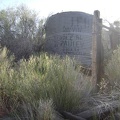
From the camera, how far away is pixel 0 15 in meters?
16.8

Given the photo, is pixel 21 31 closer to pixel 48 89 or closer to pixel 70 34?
pixel 70 34

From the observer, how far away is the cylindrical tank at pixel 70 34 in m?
15.2

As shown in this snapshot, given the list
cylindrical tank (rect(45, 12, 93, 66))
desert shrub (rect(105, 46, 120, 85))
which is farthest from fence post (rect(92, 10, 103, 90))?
cylindrical tank (rect(45, 12, 93, 66))

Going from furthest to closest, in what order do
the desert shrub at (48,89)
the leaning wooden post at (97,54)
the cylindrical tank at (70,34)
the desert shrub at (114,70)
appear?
the cylindrical tank at (70,34) < the leaning wooden post at (97,54) < the desert shrub at (114,70) < the desert shrub at (48,89)

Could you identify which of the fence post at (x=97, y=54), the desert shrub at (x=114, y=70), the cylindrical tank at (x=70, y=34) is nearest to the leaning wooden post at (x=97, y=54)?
the fence post at (x=97, y=54)

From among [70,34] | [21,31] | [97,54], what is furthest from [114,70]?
[21,31]

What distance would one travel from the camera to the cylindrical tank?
1520 cm

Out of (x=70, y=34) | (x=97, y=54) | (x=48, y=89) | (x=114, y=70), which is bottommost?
(x=48, y=89)

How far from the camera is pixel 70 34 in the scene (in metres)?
15.6

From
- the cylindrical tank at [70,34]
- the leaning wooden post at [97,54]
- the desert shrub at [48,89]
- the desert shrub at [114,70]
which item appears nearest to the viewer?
the desert shrub at [48,89]

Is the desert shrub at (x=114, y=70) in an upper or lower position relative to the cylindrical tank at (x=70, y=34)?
lower

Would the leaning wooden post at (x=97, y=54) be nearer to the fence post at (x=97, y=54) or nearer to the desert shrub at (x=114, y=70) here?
the fence post at (x=97, y=54)

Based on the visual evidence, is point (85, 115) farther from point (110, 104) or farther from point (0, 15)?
point (0, 15)

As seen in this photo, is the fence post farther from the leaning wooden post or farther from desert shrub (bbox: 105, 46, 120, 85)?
desert shrub (bbox: 105, 46, 120, 85)
